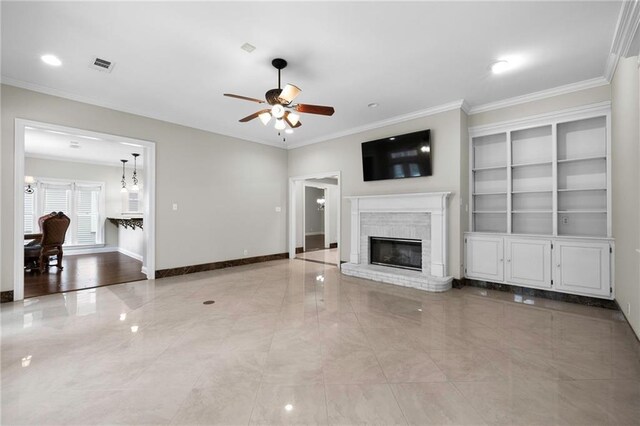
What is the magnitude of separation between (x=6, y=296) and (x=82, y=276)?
5.23 feet

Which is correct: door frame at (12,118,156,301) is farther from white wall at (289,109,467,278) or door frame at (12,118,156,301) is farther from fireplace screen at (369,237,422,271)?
fireplace screen at (369,237,422,271)

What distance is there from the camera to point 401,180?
5.36 meters

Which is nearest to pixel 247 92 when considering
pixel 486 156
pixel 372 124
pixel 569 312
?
pixel 372 124

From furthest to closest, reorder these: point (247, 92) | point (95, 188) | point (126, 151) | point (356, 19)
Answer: point (95, 188) < point (126, 151) < point (247, 92) < point (356, 19)

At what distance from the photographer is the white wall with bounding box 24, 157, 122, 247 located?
8211mm

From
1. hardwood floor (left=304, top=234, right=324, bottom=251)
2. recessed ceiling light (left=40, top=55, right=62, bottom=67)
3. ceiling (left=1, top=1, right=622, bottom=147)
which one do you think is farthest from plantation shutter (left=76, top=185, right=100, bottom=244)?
recessed ceiling light (left=40, top=55, right=62, bottom=67)

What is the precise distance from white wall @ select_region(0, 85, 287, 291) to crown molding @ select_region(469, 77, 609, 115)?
4563 mm

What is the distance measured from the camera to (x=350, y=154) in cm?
614

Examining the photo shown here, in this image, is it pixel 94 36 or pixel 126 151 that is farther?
pixel 126 151

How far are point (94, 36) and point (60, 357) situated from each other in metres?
3.04

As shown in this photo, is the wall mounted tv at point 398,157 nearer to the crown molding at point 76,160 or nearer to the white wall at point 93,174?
the crown molding at point 76,160

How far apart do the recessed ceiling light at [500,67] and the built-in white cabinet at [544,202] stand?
122cm

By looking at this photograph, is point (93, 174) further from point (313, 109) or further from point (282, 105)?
point (313, 109)

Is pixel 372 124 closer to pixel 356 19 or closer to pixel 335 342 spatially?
pixel 356 19
